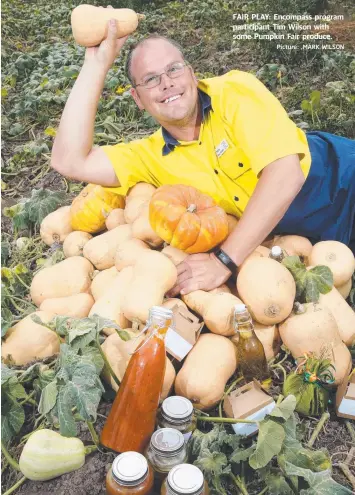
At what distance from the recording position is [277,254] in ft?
6.01

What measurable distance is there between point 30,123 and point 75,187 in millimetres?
1001

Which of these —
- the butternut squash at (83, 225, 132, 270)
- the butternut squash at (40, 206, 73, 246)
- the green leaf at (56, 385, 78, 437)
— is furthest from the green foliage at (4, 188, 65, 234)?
the green leaf at (56, 385, 78, 437)

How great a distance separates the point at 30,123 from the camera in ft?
12.1

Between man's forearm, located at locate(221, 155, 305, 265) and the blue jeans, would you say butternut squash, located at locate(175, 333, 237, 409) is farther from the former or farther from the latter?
the blue jeans

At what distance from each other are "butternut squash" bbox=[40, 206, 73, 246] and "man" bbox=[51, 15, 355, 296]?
0.82 feet

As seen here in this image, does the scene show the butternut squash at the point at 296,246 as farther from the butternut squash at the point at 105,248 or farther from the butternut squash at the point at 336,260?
the butternut squash at the point at 105,248

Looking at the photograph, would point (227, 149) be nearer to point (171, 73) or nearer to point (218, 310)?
point (171, 73)

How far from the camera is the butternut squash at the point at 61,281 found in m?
1.98

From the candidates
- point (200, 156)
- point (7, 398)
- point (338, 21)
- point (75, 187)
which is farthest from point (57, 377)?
point (338, 21)

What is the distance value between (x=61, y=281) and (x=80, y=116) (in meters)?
0.62

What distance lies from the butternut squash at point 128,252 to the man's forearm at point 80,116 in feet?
1.58

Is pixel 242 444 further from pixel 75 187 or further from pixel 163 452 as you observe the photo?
pixel 75 187

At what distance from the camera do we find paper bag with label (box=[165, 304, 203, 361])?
1613 mm

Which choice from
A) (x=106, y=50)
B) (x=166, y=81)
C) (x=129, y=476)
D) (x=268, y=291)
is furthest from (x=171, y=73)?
(x=129, y=476)
